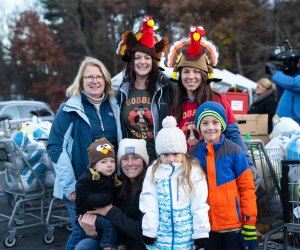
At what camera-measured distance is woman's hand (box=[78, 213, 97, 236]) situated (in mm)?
3297

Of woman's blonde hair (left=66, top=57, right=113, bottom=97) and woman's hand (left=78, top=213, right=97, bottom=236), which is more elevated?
woman's blonde hair (left=66, top=57, right=113, bottom=97)

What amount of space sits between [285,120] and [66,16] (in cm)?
3440

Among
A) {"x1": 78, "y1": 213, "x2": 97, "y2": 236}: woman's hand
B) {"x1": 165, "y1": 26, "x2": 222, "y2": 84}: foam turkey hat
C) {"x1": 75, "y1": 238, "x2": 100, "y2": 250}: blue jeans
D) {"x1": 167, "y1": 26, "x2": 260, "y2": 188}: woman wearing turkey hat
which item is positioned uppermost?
{"x1": 165, "y1": 26, "x2": 222, "y2": 84}: foam turkey hat

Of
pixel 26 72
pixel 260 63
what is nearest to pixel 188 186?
pixel 260 63

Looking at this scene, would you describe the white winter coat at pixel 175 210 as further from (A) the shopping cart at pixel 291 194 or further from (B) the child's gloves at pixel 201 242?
(A) the shopping cart at pixel 291 194

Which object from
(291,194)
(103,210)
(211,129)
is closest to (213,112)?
(211,129)

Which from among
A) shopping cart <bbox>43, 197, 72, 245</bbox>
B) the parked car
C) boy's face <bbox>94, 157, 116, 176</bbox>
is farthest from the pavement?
the parked car

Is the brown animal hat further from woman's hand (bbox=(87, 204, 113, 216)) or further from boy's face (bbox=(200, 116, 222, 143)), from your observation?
boy's face (bbox=(200, 116, 222, 143))

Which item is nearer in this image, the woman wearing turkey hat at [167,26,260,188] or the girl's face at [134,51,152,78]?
the woman wearing turkey hat at [167,26,260,188]

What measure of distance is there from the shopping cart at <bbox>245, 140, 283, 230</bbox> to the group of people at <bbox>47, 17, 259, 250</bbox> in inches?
19.9

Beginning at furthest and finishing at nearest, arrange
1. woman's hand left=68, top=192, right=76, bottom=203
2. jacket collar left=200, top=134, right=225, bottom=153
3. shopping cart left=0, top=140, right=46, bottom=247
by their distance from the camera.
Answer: shopping cart left=0, top=140, right=46, bottom=247, woman's hand left=68, top=192, right=76, bottom=203, jacket collar left=200, top=134, right=225, bottom=153

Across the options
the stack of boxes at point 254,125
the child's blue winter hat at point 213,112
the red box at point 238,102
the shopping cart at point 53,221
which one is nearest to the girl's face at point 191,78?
the child's blue winter hat at point 213,112

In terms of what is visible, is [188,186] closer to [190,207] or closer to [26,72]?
[190,207]

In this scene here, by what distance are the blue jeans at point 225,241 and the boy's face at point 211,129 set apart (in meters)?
0.67
